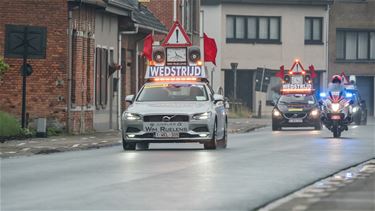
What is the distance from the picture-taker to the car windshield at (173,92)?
26641 mm

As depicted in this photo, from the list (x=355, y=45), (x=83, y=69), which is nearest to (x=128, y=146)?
(x=83, y=69)

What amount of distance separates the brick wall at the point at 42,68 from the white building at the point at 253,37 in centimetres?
3862

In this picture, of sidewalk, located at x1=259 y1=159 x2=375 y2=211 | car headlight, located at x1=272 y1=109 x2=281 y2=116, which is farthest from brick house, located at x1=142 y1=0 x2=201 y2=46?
sidewalk, located at x1=259 y1=159 x2=375 y2=211

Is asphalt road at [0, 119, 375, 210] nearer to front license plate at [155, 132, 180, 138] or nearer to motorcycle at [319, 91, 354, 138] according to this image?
front license plate at [155, 132, 180, 138]

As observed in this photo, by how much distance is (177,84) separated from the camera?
2719 cm

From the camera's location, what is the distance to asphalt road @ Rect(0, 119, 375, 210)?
13430 mm

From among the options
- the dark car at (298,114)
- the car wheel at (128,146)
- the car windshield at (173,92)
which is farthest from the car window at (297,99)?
the car wheel at (128,146)

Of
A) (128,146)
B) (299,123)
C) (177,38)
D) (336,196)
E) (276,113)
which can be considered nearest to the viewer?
(336,196)

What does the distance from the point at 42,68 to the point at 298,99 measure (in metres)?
A: 13.0

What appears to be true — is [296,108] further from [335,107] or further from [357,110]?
[335,107]

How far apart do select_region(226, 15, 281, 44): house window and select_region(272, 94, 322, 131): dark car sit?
3005cm

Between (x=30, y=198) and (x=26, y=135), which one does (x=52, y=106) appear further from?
(x=30, y=198)

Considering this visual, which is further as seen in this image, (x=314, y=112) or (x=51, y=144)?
(x=314, y=112)

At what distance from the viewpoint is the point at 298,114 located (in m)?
44.4
